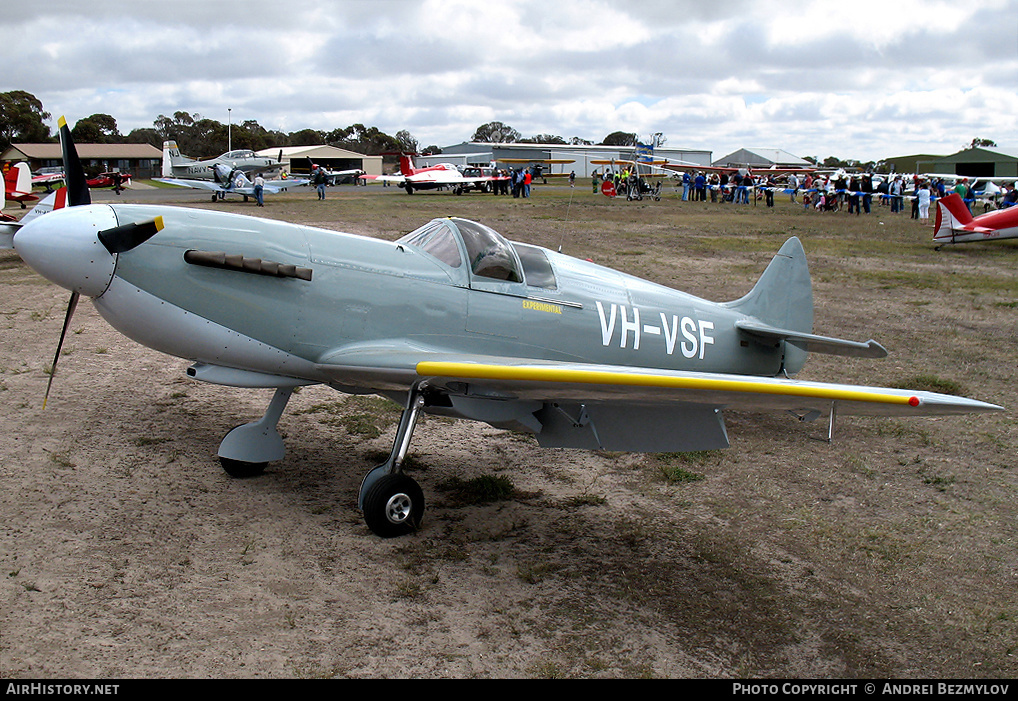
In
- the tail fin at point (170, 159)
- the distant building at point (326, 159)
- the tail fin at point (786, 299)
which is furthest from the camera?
the distant building at point (326, 159)

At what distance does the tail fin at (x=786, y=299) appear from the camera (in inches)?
262

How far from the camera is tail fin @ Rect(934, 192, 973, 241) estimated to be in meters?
21.2

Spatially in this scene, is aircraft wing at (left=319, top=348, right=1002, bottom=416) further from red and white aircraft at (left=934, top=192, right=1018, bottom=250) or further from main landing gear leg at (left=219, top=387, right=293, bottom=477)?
red and white aircraft at (left=934, top=192, right=1018, bottom=250)

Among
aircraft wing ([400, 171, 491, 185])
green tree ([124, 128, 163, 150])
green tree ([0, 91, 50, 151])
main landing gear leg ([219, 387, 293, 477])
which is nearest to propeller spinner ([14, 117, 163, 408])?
main landing gear leg ([219, 387, 293, 477])

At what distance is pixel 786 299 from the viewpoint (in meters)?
6.93

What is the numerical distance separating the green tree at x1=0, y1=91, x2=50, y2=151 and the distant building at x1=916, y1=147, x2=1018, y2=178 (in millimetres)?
83400

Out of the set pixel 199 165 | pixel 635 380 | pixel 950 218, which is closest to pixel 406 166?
pixel 199 165

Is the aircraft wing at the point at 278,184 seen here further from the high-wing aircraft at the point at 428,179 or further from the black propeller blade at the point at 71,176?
the black propeller blade at the point at 71,176

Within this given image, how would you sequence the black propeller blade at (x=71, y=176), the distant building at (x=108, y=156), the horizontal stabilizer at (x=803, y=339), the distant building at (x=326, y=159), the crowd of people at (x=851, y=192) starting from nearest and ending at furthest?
the black propeller blade at (x=71, y=176), the horizontal stabilizer at (x=803, y=339), the crowd of people at (x=851, y=192), the distant building at (x=108, y=156), the distant building at (x=326, y=159)

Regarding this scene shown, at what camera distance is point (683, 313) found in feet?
19.4

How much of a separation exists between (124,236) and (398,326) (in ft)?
5.48

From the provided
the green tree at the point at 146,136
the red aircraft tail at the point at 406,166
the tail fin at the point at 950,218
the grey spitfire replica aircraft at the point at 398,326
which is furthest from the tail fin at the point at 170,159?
the green tree at the point at 146,136
